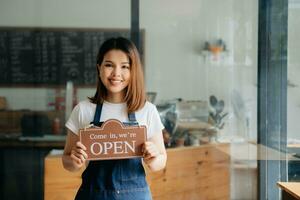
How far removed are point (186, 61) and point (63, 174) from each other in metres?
1.24

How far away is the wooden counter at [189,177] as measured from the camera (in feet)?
8.43

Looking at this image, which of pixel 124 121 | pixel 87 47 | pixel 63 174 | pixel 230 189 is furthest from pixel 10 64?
pixel 124 121

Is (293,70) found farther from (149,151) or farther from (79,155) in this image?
(79,155)

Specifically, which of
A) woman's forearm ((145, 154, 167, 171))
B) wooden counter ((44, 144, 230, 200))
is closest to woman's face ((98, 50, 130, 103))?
woman's forearm ((145, 154, 167, 171))

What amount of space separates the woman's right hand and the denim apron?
78 millimetres

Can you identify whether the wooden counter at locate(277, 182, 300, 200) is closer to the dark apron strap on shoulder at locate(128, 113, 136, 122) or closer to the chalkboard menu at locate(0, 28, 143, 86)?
the dark apron strap on shoulder at locate(128, 113, 136, 122)

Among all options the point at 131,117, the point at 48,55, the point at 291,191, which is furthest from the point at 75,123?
the point at 48,55

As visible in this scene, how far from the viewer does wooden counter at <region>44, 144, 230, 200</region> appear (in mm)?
2570

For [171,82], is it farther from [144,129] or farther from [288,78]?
[144,129]

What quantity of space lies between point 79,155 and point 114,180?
5.7 inches

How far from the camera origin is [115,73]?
1398mm

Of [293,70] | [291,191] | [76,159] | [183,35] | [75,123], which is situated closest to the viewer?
[76,159]

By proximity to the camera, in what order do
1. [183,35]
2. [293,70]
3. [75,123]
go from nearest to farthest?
[75,123] < [293,70] < [183,35]

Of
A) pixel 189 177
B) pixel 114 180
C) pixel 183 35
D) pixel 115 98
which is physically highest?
pixel 183 35
